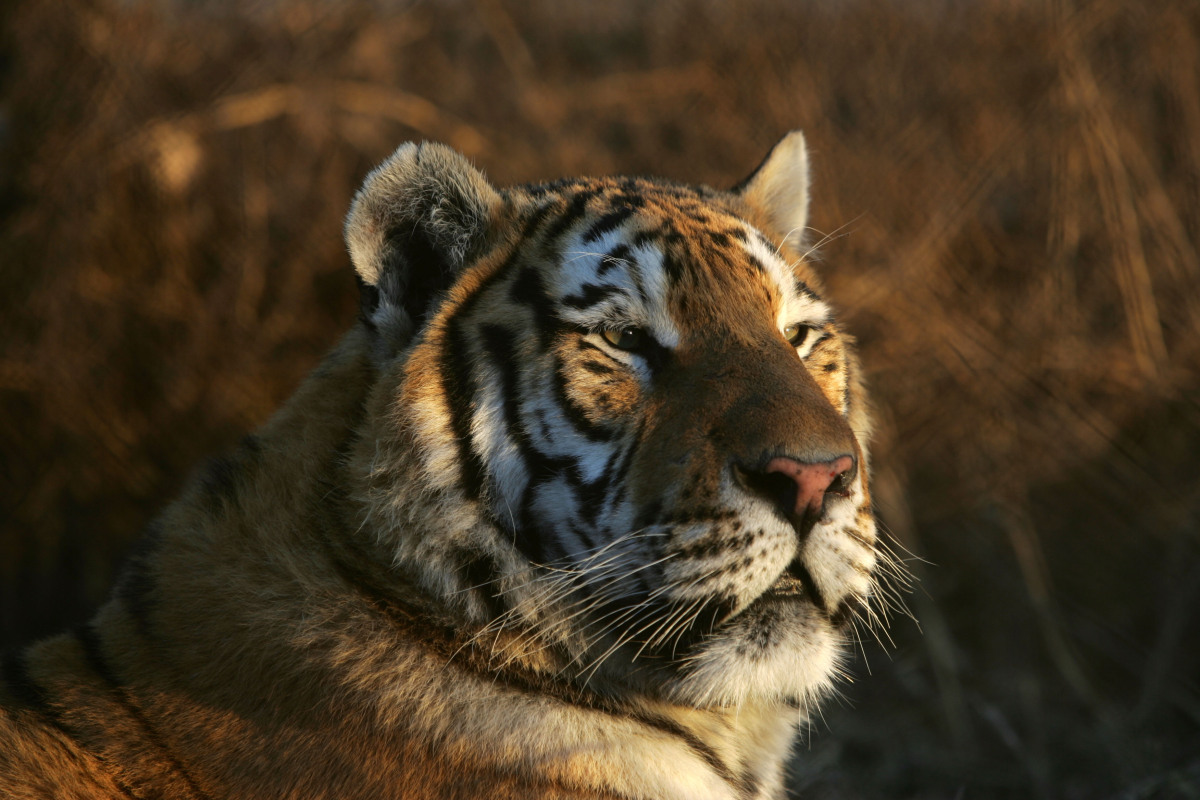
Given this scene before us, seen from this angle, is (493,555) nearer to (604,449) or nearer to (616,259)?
(604,449)

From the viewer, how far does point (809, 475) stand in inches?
67.3

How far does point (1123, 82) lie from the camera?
15.8ft

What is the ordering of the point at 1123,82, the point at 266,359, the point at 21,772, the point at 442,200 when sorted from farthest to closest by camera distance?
the point at 1123,82 < the point at 266,359 < the point at 442,200 < the point at 21,772

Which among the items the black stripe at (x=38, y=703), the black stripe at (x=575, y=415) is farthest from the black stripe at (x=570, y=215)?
the black stripe at (x=38, y=703)

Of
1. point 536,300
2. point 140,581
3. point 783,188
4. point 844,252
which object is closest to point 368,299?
point 536,300

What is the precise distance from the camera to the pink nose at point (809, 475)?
5.58 feet

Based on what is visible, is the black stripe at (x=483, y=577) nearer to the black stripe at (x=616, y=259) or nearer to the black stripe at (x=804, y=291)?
the black stripe at (x=616, y=259)

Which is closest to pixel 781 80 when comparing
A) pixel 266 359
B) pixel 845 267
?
pixel 845 267

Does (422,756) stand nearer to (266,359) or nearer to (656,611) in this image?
(656,611)

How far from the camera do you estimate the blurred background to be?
4.19 meters

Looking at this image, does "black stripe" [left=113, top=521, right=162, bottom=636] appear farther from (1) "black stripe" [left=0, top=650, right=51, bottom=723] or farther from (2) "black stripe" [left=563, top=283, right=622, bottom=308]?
(2) "black stripe" [left=563, top=283, right=622, bottom=308]

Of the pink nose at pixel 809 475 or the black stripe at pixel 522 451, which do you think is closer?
the pink nose at pixel 809 475

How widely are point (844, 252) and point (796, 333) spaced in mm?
2693

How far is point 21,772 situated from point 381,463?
80 centimetres
